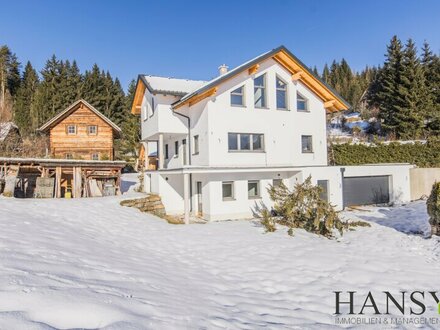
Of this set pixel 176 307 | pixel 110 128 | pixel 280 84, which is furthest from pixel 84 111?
pixel 176 307

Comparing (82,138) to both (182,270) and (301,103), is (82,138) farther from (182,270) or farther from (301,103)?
(182,270)

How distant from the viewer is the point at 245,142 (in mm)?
17156

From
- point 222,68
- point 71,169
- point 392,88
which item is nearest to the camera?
point 71,169

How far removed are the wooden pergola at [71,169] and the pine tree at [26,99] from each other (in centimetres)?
3497

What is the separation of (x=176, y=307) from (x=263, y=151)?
1353cm

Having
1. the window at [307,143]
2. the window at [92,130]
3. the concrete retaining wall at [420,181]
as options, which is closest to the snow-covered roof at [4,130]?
the window at [92,130]

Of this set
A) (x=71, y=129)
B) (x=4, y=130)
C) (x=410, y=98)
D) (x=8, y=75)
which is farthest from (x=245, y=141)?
(x=8, y=75)

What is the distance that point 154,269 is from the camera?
7.05 m

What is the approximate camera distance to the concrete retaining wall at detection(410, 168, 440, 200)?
21531 millimetres

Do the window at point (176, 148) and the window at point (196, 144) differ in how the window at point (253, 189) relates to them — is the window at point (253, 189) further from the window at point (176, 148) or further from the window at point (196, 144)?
the window at point (176, 148)

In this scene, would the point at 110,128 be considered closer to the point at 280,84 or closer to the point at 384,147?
the point at 280,84

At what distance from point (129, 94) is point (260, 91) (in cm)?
4851

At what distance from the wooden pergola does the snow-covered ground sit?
129 inches

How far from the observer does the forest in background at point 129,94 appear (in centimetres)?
3644
